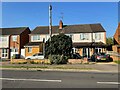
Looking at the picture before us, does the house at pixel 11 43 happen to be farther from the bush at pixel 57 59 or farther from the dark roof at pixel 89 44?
the bush at pixel 57 59

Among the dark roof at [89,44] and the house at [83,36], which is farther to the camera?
the house at [83,36]

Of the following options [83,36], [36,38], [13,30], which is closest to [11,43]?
[13,30]

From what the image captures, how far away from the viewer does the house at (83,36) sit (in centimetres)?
4291

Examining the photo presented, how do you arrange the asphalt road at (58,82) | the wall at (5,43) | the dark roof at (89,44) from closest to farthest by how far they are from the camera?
the asphalt road at (58,82), the dark roof at (89,44), the wall at (5,43)

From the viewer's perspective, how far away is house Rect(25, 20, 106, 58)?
141 feet

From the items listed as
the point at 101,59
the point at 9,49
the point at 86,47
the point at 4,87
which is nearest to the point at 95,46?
the point at 86,47

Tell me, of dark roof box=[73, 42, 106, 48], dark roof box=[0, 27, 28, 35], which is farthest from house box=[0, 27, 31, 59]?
dark roof box=[73, 42, 106, 48]

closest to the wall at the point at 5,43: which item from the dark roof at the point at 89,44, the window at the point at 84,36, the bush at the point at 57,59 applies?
the dark roof at the point at 89,44

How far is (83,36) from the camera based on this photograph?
46.5 m

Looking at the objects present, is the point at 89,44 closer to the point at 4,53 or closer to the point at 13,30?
the point at 13,30

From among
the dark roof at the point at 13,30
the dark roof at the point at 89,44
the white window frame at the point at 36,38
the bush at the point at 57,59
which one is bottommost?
the bush at the point at 57,59

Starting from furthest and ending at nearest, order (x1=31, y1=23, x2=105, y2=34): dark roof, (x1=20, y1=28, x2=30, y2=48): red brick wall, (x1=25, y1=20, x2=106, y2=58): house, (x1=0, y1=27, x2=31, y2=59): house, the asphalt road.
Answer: (x1=20, y1=28, x2=30, y2=48): red brick wall < (x1=0, y1=27, x2=31, y2=59): house < (x1=31, y1=23, x2=105, y2=34): dark roof < (x1=25, y1=20, x2=106, y2=58): house < the asphalt road

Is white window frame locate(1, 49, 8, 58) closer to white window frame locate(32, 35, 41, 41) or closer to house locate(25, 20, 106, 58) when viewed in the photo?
house locate(25, 20, 106, 58)

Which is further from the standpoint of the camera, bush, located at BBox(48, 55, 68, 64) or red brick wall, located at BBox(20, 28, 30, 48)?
red brick wall, located at BBox(20, 28, 30, 48)
